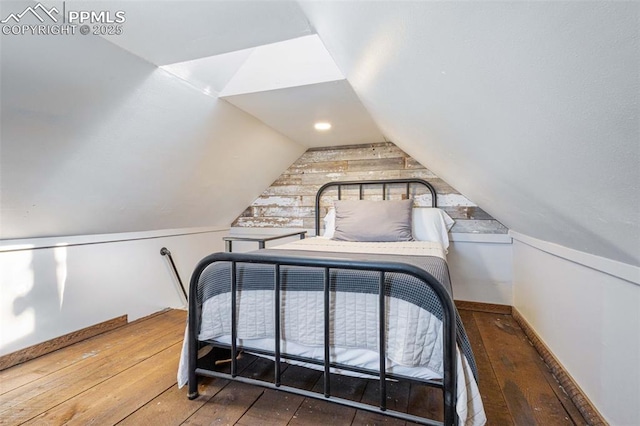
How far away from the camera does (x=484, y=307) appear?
278 cm

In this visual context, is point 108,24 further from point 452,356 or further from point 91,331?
point 91,331

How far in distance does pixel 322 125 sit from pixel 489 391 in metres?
2.16

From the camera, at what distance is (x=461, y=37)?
0.67m

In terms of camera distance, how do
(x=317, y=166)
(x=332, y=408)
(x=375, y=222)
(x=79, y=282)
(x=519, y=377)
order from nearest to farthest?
(x=332, y=408), (x=519, y=377), (x=79, y=282), (x=375, y=222), (x=317, y=166)

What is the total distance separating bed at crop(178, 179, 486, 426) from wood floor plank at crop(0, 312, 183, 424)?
57 centimetres

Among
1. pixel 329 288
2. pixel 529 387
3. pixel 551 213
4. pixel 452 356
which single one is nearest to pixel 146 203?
pixel 329 288

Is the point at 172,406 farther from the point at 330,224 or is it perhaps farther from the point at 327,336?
the point at 330,224

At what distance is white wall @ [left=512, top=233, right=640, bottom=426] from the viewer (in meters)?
1.05

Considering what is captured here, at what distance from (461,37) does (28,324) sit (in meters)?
2.62

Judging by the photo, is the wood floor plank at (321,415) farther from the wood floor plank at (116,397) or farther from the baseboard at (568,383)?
the baseboard at (568,383)

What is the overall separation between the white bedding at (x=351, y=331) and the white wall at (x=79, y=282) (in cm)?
117

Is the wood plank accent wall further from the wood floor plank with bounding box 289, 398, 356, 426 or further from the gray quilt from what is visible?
the wood floor plank with bounding box 289, 398, 356, 426

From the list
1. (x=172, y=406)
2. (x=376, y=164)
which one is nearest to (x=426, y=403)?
(x=172, y=406)

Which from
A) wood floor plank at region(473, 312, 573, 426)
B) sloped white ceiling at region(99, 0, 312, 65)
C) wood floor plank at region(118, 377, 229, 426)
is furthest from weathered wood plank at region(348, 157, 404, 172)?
wood floor plank at region(118, 377, 229, 426)
